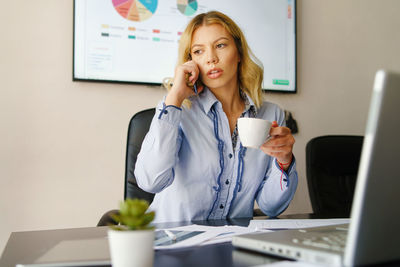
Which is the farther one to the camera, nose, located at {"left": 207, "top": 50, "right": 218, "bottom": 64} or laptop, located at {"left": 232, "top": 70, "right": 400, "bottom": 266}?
nose, located at {"left": 207, "top": 50, "right": 218, "bottom": 64}

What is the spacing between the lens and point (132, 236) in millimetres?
497

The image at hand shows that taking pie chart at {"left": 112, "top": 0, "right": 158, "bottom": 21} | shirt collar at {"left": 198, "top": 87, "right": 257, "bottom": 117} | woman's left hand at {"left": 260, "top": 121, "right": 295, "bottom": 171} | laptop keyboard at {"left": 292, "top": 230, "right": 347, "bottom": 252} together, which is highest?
pie chart at {"left": 112, "top": 0, "right": 158, "bottom": 21}

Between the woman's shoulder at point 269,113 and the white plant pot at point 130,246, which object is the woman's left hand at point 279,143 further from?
the white plant pot at point 130,246

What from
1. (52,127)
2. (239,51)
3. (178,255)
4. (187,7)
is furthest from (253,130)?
(187,7)

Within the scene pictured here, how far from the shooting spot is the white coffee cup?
95cm

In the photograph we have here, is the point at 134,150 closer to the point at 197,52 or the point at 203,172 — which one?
the point at 203,172

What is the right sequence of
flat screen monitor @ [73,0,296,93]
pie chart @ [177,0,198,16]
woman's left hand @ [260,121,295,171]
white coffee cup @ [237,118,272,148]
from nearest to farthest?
1. white coffee cup @ [237,118,272,148]
2. woman's left hand @ [260,121,295,171]
3. flat screen monitor @ [73,0,296,93]
4. pie chart @ [177,0,198,16]

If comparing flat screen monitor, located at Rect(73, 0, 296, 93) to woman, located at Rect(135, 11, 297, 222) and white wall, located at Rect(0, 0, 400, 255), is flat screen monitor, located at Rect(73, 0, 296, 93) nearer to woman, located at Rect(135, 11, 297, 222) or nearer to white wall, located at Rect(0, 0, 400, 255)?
white wall, located at Rect(0, 0, 400, 255)

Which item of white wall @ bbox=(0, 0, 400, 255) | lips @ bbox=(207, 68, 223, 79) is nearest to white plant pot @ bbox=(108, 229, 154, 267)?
lips @ bbox=(207, 68, 223, 79)

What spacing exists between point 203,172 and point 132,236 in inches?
34.4

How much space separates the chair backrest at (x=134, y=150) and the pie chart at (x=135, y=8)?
772 mm

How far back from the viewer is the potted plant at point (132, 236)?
0.49 metres

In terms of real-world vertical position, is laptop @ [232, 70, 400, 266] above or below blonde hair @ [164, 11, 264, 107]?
below

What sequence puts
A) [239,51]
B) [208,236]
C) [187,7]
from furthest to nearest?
1. [187,7]
2. [239,51]
3. [208,236]
